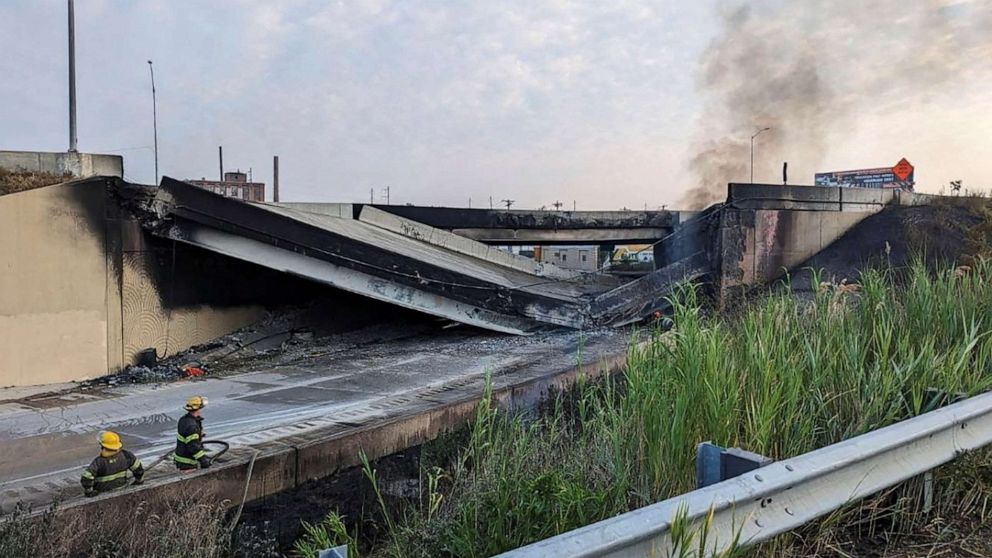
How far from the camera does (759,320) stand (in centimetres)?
403

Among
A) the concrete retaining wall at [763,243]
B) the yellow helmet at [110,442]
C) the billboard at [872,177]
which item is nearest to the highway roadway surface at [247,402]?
the yellow helmet at [110,442]

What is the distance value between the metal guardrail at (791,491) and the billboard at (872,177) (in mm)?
54899

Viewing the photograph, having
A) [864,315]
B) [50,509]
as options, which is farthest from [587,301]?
[50,509]

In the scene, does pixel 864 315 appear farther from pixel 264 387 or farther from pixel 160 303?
pixel 160 303

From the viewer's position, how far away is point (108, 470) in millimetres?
5066

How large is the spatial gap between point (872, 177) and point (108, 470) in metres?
63.2

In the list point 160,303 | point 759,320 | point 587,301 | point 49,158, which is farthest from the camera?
point 49,158

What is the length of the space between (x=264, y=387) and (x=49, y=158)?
10.6 metres

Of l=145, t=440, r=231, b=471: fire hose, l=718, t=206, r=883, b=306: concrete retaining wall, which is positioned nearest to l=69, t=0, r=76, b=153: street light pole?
l=145, t=440, r=231, b=471: fire hose

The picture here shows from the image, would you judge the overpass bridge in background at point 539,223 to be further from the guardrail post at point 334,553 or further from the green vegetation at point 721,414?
the guardrail post at point 334,553

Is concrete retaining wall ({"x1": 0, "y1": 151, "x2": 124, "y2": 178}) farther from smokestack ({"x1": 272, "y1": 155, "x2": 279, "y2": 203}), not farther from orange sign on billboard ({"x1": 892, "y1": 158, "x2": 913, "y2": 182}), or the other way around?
orange sign on billboard ({"x1": 892, "y1": 158, "x2": 913, "y2": 182})

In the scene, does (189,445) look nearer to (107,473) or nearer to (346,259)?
(107,473)

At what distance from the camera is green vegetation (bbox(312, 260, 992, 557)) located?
8.86 feet

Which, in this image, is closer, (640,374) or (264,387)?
(640,374)
